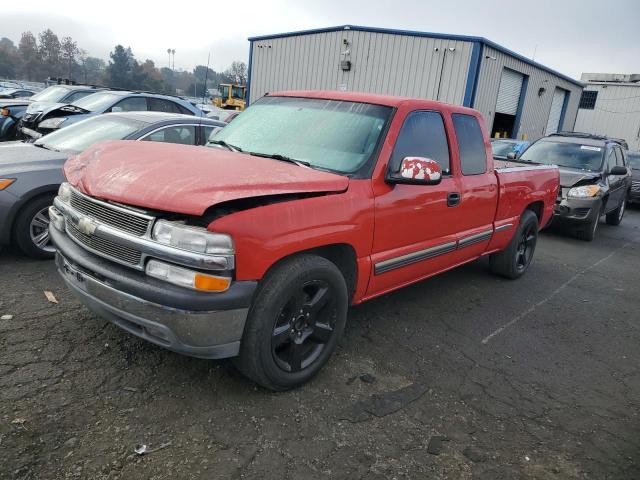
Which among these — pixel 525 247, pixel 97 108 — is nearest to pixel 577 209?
pixel 525 247

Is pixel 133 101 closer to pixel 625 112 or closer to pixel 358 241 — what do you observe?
pixel 358 241

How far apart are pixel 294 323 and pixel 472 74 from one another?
48.3 ft

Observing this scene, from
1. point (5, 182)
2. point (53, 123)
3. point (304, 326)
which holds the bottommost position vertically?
point (304, 326)

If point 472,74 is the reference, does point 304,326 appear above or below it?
below

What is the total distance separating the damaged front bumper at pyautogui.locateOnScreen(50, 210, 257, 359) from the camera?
2488mm

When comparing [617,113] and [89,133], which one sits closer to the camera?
[89,133]

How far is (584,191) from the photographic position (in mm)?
8336

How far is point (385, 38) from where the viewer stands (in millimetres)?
16953

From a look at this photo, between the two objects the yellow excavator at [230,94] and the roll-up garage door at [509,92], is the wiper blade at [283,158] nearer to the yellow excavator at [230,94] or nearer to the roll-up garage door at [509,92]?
the roll-up garage door at [509,92]

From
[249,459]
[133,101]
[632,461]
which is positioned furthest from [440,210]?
[133,101]

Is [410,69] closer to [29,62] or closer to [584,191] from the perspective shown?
[584,191]

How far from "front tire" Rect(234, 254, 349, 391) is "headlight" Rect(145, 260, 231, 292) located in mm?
283

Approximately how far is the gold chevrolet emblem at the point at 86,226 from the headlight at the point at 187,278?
505 mm

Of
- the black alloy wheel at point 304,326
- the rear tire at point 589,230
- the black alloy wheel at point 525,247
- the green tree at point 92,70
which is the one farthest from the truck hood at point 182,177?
the green tree at point 92,70
